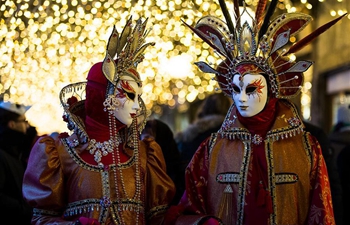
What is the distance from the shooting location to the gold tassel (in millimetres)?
4571

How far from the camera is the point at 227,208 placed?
15.0 ft

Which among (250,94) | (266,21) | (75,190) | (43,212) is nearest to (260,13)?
(266,21)

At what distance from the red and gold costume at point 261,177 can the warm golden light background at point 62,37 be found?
6.18 ft

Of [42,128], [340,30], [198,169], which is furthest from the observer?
[340,30]

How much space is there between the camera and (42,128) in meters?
8.83

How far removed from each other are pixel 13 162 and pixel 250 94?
2.19m

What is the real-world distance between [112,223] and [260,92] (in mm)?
1222

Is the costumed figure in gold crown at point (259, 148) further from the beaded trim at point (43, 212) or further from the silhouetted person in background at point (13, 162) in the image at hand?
the silhouetted person in background at point (13, 162)

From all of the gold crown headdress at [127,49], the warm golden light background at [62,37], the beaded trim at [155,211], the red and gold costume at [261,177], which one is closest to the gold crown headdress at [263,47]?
the red and gold costume at [261,177]

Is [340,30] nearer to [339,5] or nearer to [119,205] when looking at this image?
[339,5]

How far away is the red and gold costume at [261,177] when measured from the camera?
448 cm

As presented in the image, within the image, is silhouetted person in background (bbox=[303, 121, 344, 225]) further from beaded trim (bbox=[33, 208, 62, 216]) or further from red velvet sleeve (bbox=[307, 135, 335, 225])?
beaded trim (bbox=[33, 208, 62, 216])

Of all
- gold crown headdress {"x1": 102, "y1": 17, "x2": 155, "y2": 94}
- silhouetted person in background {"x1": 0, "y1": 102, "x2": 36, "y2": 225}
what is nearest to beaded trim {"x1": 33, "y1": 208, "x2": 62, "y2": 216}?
gold crown headdress {"x1": 102, "y1": 17, "x2": 155, "y2": 94}

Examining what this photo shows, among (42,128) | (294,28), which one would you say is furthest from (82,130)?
(42,128)
